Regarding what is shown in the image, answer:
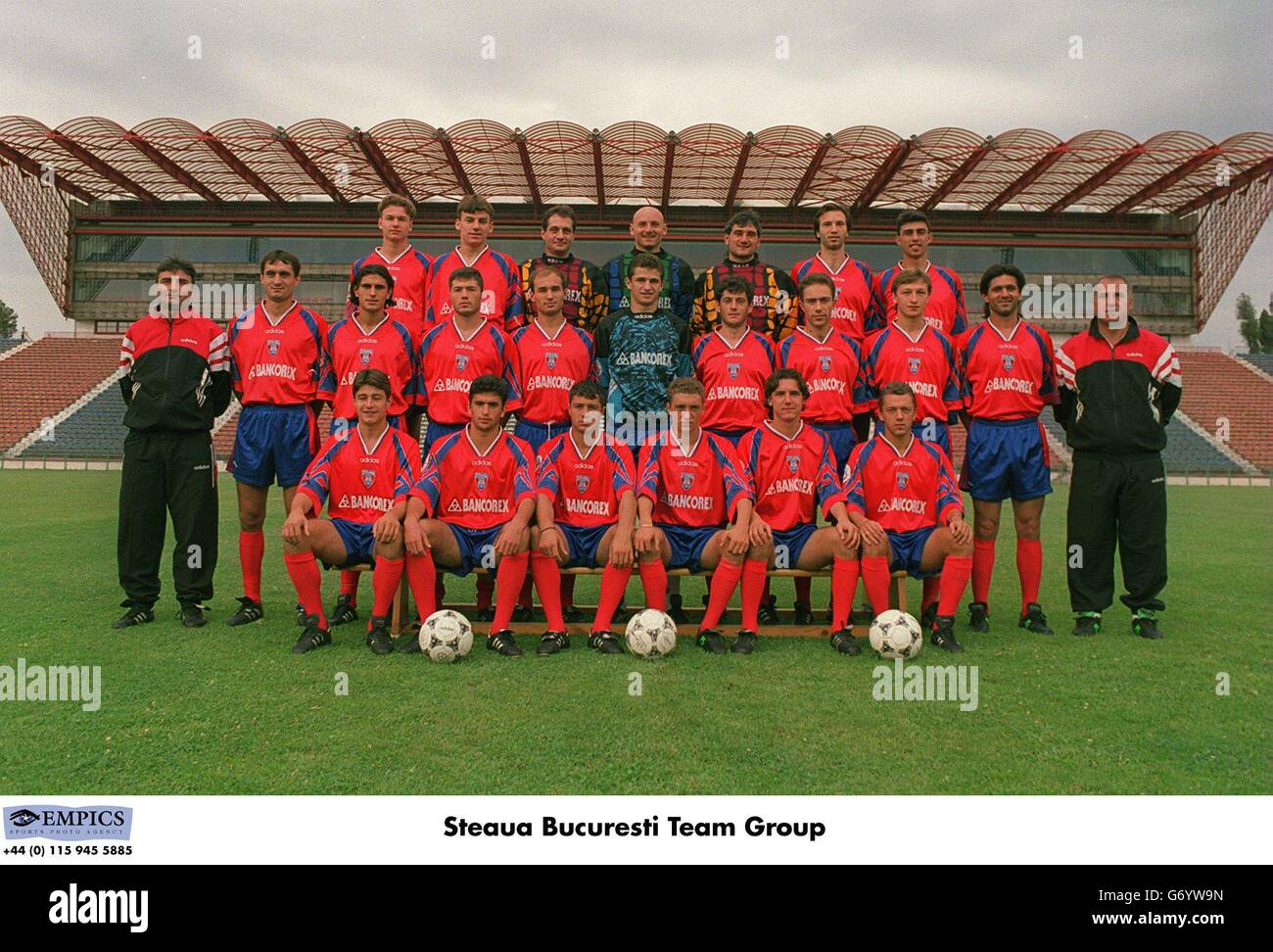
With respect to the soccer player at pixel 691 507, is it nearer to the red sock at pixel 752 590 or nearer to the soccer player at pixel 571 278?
the red sock at pixel 752 590

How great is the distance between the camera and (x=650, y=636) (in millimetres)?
3939

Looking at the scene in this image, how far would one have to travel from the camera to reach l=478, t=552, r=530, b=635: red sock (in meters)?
4.15

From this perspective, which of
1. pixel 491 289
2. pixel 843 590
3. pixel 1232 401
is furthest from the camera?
pixel 1232 401

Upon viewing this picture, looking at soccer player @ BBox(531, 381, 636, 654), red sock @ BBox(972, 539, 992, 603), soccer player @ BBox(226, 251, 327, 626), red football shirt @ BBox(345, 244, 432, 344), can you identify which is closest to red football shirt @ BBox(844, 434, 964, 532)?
red sock @ BBox(972, 539, 992, 603)

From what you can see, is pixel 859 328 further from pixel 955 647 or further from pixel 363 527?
pixel 363 527

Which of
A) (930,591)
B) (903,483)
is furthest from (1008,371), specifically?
(930,591)

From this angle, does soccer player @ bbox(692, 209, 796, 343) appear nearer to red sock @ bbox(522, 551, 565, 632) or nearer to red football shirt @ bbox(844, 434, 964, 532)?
red football shirt @ bbox(844, 434, 964, 532)

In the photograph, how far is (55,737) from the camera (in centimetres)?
278

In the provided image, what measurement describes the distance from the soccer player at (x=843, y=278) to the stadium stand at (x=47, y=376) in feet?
91.6

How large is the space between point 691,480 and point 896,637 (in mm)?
1375

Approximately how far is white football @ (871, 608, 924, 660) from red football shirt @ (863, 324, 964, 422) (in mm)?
1351

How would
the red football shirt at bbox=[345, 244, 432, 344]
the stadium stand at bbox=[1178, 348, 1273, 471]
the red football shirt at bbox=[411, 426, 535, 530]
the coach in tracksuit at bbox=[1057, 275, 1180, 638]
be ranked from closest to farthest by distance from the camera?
the red football shirt at bbox=[411, 426, 535, 530] < the coach in tracksuit at bbox=[1057, 275, 1180, 638] < the red football shirt at bbox=[345, 244, 432, 344] < the stadium stand at bbox=[1178, 348, 1273, 471]
